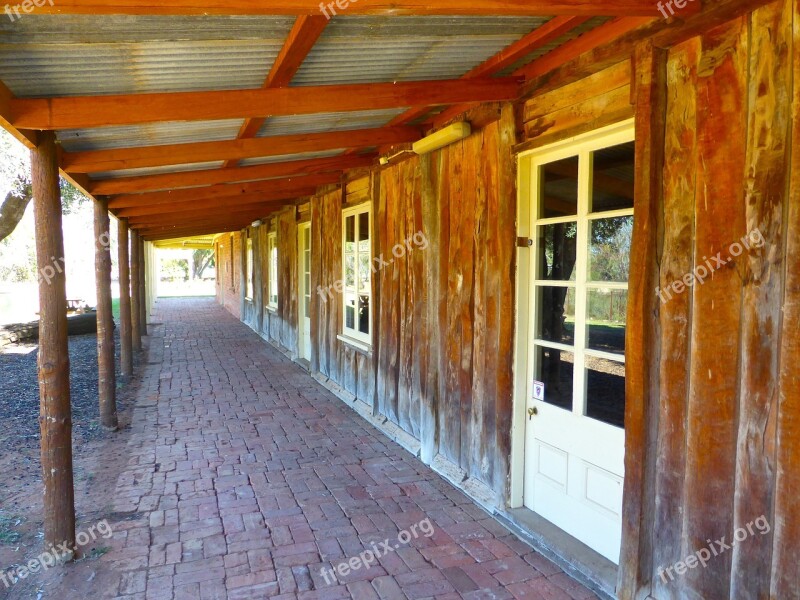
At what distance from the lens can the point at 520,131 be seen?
11.4ft

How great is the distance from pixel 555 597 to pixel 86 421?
5184 mm

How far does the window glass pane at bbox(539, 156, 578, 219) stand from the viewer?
3.15 meters

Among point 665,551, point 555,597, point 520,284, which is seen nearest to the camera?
point 665,551

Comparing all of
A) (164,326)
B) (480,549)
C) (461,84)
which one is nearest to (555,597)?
(480,549)

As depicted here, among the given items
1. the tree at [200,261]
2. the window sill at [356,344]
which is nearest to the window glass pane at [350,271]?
the window sill at [356,344]

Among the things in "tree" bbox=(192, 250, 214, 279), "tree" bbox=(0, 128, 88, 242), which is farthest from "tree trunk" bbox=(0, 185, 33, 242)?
"tree" bbox=(192, 250, 214, 279)

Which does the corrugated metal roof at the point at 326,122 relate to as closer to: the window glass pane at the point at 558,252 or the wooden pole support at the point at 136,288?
the window glass pane at the point at 558,252

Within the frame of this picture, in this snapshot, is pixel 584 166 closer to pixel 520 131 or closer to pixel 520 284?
pixel 520 131

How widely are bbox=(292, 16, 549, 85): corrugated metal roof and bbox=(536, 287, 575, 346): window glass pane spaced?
1431 mm

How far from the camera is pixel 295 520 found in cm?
363

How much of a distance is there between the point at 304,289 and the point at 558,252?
6558 millimetres

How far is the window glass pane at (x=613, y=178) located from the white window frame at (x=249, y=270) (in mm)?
12361

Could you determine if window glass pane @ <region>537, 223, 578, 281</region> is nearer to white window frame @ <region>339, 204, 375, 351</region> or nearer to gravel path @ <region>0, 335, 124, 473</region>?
white window frame @ <region>339, 204, 375, 351</region>

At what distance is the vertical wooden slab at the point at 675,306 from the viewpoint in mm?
2344
